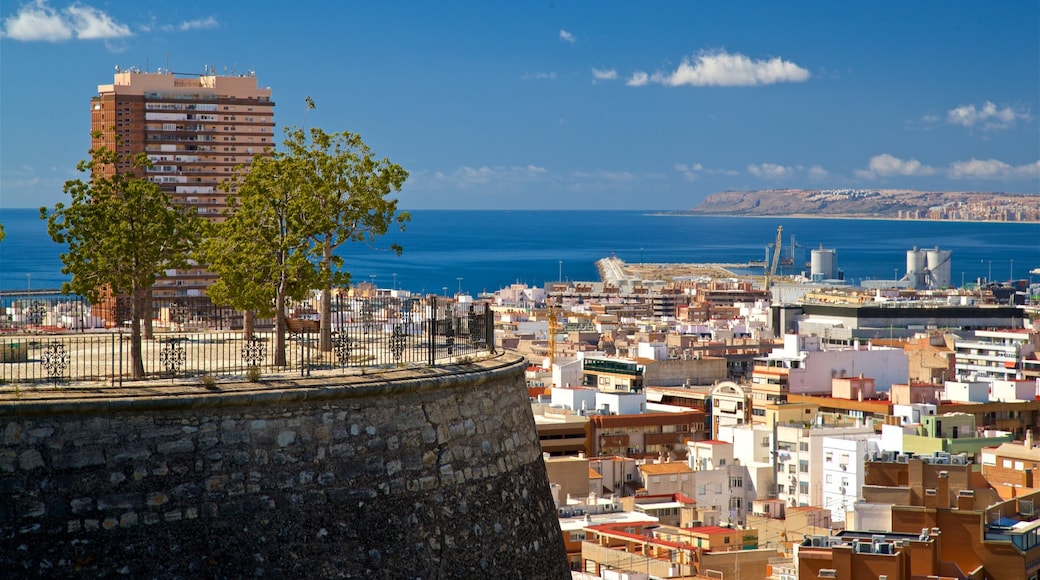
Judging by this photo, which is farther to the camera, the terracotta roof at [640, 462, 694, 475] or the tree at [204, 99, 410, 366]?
the terracotta roof at [640, 462, 694, 475]

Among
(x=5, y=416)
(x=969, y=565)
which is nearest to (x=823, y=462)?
(x=969, y=565)

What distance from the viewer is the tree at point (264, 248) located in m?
14.0

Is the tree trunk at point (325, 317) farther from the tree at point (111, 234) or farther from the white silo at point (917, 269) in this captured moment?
the white silo at point (917, 269)

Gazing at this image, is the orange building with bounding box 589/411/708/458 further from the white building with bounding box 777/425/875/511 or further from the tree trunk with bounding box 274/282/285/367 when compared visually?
the tree trunk with bounding box 274/282/285/367

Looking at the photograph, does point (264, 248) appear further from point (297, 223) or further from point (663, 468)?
point (663, 468)

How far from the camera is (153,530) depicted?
9867 mm

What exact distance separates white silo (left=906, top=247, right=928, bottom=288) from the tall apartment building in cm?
10684

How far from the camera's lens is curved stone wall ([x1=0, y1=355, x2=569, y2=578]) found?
9.67 meters

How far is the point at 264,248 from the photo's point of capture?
14.2 m

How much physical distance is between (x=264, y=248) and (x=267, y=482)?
4.20 m

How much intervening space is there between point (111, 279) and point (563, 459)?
33.4m

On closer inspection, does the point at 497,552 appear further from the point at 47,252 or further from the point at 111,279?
the point at 47,252

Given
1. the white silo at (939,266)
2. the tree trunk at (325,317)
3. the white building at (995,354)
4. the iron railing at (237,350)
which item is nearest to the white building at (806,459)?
the white building at (995,354)

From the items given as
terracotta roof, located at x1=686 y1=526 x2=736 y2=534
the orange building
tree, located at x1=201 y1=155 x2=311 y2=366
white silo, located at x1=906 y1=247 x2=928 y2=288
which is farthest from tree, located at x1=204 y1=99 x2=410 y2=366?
white silo, located at x1=906 y1=247 x2=928 y2=288
